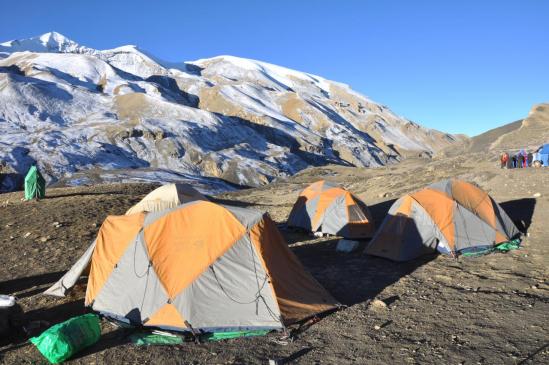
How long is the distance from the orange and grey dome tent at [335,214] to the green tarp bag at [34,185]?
39.2ft

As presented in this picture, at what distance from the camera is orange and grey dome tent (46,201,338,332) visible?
834cm

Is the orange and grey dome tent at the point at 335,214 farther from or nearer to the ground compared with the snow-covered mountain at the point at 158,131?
nearer to the ground

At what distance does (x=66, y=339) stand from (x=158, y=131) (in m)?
76.3

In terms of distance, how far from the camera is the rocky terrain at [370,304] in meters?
7.27

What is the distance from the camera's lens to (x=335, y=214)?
58.2ft

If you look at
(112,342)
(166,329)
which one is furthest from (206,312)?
(112,342)

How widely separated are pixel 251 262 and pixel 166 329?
6.62 feet

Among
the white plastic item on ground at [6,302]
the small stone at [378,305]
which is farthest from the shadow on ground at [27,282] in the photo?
the small stone at [378,305]

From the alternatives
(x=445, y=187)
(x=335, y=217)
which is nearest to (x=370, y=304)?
(x=445, y=187)

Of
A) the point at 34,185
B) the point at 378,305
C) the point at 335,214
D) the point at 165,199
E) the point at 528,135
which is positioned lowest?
the point at 378,305

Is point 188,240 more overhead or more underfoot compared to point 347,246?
more overhead

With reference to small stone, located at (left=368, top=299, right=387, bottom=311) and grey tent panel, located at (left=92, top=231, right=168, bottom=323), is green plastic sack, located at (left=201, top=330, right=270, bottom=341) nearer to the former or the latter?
grey tent panel, located at (left=92, top=231, right=168, bottom=323)

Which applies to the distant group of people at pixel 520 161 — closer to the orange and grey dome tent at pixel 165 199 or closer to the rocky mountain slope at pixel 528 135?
the rocky mountain slope at pixel 528 135

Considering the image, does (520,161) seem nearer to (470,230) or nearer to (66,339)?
(470,230)
